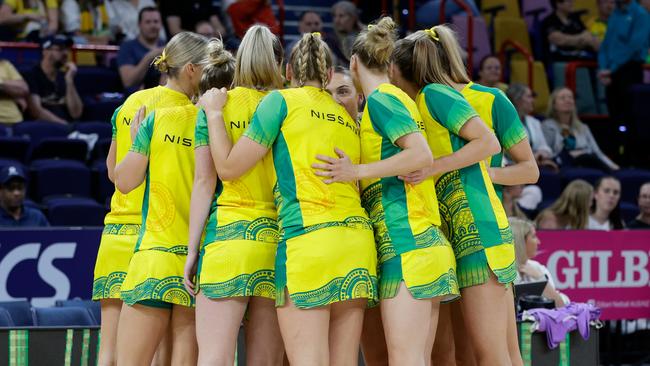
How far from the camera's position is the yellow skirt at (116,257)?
502 centimetres

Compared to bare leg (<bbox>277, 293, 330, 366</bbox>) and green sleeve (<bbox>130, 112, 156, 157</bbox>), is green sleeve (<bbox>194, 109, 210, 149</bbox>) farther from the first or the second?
bare leg (<bbox>277, 293, 330, 366</bbox>)

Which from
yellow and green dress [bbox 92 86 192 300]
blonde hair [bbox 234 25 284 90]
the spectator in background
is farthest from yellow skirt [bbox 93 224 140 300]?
the spectator in background

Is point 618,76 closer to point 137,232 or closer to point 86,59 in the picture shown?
point 86,59

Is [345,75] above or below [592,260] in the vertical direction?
above

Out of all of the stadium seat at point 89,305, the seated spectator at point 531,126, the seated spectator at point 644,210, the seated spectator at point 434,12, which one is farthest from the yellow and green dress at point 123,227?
the seated spectator at point 434,12

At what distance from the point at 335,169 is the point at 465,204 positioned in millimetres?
657

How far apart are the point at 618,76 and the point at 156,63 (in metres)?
8.70

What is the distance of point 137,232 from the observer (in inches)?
198

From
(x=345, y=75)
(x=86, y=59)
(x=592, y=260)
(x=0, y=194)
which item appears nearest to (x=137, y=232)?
(x=345, y=75)

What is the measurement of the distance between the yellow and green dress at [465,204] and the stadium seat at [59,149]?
5.37m

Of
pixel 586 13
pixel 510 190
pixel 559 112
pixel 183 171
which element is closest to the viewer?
pixel 183 171

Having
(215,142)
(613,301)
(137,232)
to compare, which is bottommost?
(613,301)

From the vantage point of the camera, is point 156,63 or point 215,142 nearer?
point 215,142

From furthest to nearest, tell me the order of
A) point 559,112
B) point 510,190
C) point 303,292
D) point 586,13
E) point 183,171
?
point 586,13 < point 559,112 < point 510,190 < point 183,171 < point 303,292
